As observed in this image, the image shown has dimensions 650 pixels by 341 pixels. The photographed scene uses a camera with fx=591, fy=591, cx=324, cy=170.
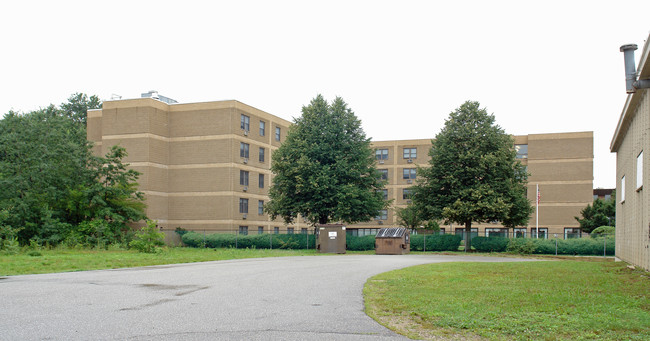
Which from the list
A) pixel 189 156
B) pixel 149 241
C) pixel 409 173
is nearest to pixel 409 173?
pixel 409 173

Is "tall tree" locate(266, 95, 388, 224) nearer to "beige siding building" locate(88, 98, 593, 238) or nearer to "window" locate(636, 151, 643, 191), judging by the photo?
"beige siding building" locate(88, 98, 593, 238)

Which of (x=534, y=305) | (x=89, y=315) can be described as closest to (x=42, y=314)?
(x=89, y=315)

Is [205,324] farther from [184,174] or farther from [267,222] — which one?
[267,222]

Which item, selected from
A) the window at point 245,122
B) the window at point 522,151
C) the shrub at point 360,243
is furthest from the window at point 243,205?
the window at point 522,151

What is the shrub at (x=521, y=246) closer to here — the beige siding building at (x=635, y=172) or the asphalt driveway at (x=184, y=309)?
the beige siding building at (x=635, y=172)

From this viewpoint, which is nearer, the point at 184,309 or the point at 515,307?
the point at 515,307

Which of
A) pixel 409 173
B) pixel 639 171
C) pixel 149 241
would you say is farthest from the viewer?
pixel 409 173

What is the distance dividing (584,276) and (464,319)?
8785mm

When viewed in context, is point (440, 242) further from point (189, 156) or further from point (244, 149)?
point (189, 156)

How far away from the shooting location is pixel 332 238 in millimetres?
40500

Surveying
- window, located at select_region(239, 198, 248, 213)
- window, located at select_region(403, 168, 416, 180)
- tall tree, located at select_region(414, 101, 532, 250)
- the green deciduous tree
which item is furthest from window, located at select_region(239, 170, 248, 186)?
the green deciduous tree

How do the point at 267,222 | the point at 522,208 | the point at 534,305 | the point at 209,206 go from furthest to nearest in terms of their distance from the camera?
the point at 267,222 → the point at 209,206 → the point at 522,208 → the point at 534,305

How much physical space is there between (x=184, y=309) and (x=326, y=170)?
112 feet

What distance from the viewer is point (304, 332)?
26.5ft
